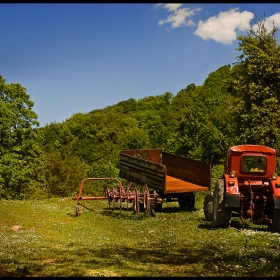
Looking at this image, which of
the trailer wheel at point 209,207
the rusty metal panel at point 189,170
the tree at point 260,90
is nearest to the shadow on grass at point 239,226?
the trailer wheel at point 209,207

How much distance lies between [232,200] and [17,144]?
3574 cm

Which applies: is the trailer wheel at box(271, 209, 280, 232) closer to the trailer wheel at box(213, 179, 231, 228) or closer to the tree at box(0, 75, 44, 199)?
A: the trailer wheel at box(213, 179, 231, 228)

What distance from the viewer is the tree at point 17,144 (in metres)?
41.7

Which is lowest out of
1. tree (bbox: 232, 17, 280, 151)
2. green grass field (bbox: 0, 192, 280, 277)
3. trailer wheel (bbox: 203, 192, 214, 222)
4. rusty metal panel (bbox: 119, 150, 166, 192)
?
green grass field (bbox: 0, 192, 280, 277)

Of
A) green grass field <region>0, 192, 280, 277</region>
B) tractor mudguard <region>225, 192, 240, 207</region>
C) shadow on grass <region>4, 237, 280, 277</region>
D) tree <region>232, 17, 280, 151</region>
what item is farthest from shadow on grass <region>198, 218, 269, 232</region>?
tree <region>232, 17, 280, 151</region>

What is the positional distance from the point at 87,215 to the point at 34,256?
1036 centimetres

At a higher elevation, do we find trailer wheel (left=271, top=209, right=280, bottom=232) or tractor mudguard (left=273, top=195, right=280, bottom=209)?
tractor mudguard (left=273, top=195, right=280, bottom=209)

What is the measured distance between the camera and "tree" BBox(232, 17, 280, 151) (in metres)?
34.7

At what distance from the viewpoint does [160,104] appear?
128 m

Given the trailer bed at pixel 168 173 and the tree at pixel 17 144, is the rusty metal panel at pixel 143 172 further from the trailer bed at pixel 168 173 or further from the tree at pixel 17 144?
the tree at pixel 17 144

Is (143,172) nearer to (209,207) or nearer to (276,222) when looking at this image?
(209,207)

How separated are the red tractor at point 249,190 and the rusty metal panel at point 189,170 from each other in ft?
21.1

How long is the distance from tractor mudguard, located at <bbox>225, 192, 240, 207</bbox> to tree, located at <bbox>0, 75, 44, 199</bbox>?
32545mm

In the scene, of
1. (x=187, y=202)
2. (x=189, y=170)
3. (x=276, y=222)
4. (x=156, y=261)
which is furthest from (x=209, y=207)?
(x=156, y=261)
